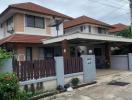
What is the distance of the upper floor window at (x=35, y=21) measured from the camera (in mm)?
20247

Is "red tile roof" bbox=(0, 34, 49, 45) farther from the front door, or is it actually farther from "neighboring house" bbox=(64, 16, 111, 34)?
"neighboring house" bbox=(64, 16, 111, 34)

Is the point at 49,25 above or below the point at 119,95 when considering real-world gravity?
above

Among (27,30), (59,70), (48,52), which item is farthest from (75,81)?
(27,30)

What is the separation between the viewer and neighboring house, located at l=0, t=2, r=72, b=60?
Result: 18.6 metres

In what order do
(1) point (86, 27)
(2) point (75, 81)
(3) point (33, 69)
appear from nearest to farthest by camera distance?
1. (3) point (33, 69)
2. (2) point (75, 81)
3. (1) point (86, 27)

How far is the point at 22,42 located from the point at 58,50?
17.0ft

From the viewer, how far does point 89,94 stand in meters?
10.7

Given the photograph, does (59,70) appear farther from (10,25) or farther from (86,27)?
(86,27)

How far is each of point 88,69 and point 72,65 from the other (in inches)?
52.1

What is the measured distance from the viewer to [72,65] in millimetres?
13148

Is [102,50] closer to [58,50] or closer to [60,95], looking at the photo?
[58,50]

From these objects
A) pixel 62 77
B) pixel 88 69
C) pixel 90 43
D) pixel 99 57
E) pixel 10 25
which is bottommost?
pixel 62 77

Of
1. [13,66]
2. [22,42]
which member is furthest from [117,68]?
[13,66]

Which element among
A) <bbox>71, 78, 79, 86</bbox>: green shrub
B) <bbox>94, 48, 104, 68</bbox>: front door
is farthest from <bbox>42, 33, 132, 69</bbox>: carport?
<bbox>71, 78, 79, 86</bbox>: green shrub
